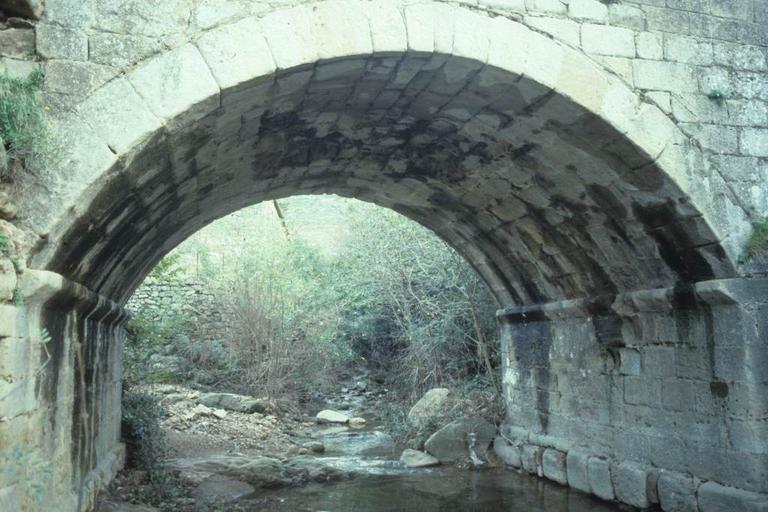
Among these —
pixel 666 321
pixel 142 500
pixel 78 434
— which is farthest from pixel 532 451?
pixel 78 434

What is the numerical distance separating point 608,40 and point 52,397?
453 cm

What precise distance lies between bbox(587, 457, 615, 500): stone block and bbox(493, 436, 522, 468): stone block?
1.50 metres

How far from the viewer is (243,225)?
17.7 m

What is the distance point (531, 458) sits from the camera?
8102mm

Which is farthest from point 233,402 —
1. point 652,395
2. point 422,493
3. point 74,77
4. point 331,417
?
point 74,77

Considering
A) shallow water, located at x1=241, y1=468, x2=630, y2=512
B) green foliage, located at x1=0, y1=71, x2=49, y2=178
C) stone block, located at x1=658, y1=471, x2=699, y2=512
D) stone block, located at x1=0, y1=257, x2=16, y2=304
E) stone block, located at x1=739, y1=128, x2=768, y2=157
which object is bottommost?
shallow water, located at x1=241, y1=468, x2=630, y2=512

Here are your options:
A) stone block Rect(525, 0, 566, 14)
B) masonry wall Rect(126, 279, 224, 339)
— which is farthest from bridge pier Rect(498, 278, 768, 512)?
masonry wall Rect(126, 279, 224, 339)

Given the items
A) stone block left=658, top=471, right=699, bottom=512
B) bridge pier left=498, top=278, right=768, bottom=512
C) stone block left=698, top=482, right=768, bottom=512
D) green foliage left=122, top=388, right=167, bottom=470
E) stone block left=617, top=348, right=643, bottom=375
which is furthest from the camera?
green foliage left=122, top=388, right=167, bottom=470

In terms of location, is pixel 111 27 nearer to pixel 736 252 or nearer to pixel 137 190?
pixel 137 190

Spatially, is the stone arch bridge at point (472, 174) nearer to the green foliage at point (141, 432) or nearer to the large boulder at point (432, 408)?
the green foliage at point (141, 432)

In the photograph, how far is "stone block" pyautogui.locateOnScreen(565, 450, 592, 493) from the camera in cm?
708

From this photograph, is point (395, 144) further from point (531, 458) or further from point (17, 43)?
point (531, 458)

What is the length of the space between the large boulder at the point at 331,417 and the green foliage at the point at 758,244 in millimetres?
9213

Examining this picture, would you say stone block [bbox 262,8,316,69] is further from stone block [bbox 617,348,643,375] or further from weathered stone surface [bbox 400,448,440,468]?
weathered stone surface [bbox 400,448,440,468]
